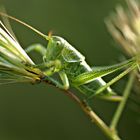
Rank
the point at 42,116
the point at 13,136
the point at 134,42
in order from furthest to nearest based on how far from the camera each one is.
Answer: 1. the point at 42,116
2. the point at 13,136
3. the point at 134,42

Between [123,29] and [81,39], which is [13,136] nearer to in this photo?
[81,39]

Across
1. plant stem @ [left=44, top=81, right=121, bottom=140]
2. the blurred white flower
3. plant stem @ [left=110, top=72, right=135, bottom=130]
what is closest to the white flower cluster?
plant stem @ [left=110, top=72, right=135, bottom=130]

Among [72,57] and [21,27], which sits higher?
[21,27]

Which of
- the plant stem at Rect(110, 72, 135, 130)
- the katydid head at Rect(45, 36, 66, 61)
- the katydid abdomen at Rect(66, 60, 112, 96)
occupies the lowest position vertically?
the plant stem at Rect(110, 72, 135, 130)

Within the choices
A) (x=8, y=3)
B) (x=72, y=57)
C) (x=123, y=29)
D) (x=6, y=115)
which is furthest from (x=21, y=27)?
(x=72, y=57)

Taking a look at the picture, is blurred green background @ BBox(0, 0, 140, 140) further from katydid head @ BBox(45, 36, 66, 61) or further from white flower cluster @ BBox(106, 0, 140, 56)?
katydid head @ BBox(45, 36, 66, 61)

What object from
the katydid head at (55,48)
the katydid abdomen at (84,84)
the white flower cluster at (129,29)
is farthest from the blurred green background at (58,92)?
the katydid head at (55,48)

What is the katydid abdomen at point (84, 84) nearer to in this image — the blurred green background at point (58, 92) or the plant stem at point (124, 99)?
the plant stem at point (124, 99)

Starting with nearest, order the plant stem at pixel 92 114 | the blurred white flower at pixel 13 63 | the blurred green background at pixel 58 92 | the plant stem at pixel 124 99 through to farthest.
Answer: the blurred white flower at pixel 13 63
the plant stem at pixel 92 114
the plant stem at pixel 124 99
the blurred green background at pixel 58 92
